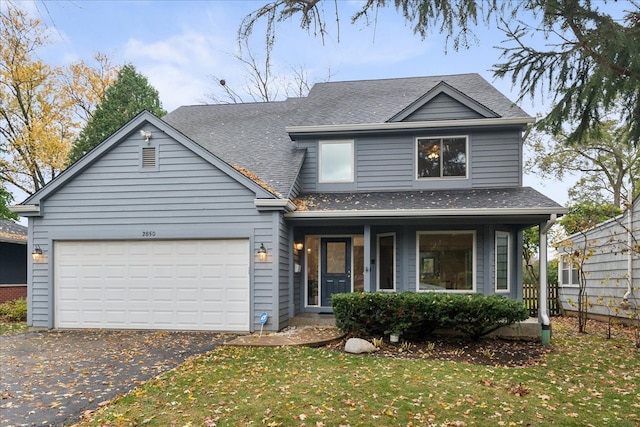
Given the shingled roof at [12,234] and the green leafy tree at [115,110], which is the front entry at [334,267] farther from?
the green leafy tree at [115,110]

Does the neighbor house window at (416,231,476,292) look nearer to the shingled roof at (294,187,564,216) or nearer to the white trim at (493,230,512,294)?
the white trim at (493,230,512,294)

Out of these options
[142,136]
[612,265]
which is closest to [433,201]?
[612,265]

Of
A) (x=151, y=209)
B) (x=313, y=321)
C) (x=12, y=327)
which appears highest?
(x=151, y=209)

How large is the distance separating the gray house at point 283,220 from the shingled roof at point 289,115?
0.17m

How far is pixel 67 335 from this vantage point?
9.74 metres

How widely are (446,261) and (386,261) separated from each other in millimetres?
1459

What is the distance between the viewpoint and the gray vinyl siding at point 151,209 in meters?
9.99

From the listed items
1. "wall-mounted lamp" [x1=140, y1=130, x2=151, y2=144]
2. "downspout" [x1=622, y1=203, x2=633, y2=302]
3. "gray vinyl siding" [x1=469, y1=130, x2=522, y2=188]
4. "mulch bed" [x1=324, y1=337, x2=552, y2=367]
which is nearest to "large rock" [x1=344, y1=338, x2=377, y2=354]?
"mulch bed" [x1=324, y1=337, x2=552, y2=367]

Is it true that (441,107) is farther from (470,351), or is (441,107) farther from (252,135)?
(470,351)

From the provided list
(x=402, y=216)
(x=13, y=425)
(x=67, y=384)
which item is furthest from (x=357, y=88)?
(x=13, y=425)

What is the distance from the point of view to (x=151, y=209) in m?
10.4

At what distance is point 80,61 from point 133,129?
15807mm

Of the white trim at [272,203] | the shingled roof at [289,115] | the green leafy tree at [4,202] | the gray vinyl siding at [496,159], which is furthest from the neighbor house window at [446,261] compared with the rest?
the green leafy tree at [4,202]

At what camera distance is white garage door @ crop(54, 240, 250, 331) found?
1009 centimetres
